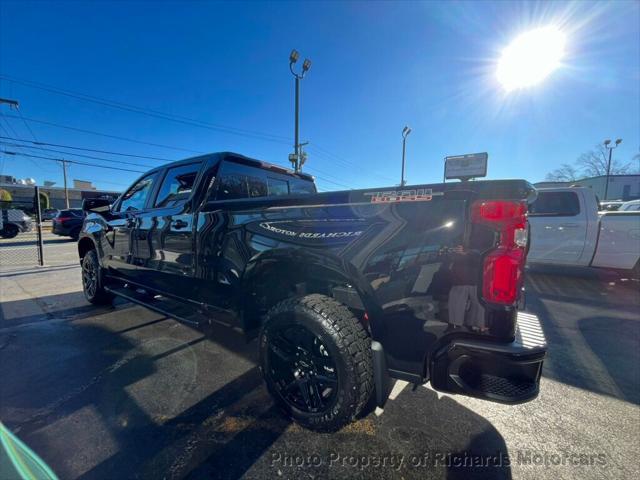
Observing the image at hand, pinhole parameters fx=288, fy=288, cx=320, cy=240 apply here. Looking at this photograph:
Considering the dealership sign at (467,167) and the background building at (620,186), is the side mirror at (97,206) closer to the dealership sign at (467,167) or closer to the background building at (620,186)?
the dealership sign at (467,167)

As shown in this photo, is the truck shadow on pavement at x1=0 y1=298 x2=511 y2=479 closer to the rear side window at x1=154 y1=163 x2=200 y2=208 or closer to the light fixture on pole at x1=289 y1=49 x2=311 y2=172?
the rear side window at x1=154 y1=163 x2=200 y2=208

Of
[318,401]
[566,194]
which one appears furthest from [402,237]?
[566,194]

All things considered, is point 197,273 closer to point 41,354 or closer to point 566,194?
point 41,354

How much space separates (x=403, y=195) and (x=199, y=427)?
6.98ft

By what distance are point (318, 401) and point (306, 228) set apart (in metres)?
1.22

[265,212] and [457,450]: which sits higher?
[265,212]

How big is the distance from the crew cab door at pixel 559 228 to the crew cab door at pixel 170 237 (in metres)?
6.55

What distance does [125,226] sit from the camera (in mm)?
3805

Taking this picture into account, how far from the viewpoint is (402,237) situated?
1715mm

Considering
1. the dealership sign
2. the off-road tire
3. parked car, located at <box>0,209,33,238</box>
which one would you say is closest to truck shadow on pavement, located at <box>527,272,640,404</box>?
the dealership sign

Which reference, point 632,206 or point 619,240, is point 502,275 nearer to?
point 619,240

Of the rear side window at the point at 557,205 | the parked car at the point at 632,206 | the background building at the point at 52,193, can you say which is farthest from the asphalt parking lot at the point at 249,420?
the background building at the point at 52,193

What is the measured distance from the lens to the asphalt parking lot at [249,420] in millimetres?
1768

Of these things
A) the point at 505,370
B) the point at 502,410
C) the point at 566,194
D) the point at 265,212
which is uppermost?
the point at 566,194
